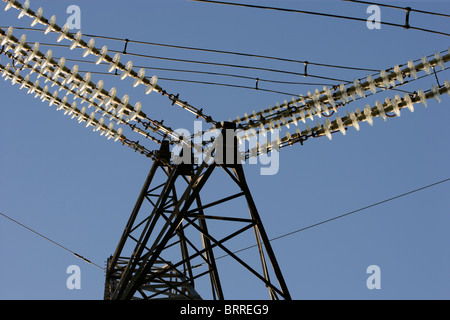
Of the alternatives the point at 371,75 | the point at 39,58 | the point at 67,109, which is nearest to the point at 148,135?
the point at 67,109

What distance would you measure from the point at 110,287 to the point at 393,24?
37.5 ft

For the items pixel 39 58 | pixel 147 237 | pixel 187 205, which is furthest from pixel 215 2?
pixel 147 237

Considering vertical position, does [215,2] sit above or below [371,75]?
above

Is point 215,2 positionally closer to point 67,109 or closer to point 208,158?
point 208,158

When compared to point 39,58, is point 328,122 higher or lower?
lower

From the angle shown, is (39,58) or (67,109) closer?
(39,58)

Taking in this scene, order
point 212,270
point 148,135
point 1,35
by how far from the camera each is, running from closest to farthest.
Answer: point 1,35, point 212,270, point 148,135
